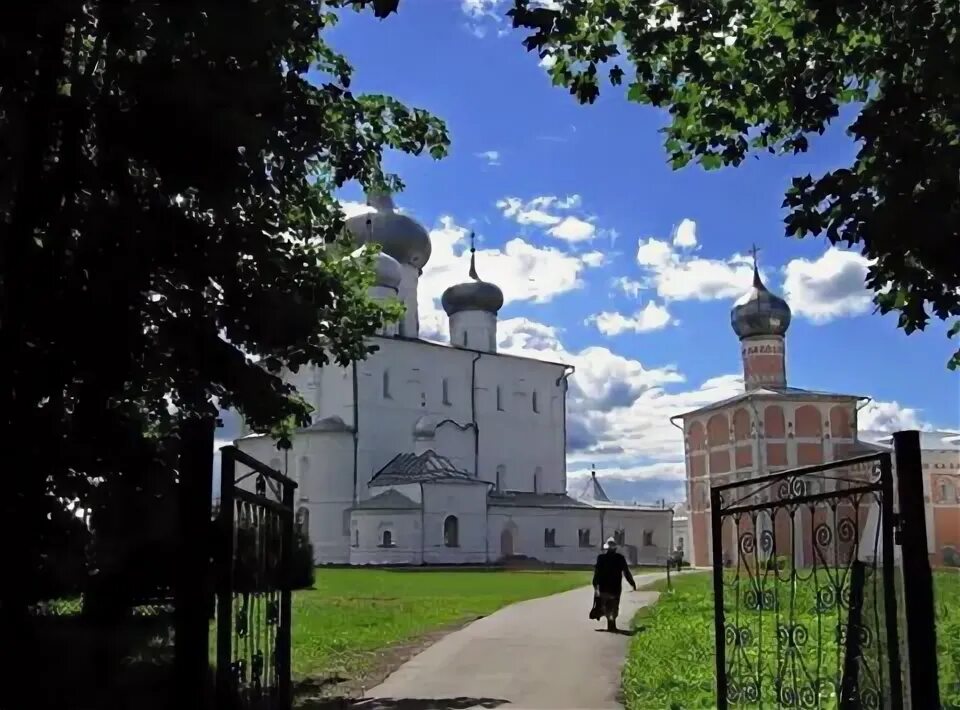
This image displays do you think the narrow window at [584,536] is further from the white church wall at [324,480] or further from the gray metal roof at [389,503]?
the white church wall at [324,480]

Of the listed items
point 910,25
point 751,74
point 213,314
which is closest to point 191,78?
point 213,314

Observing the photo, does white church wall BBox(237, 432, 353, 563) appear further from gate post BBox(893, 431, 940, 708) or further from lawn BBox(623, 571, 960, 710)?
gate post BBox(893, 431, 940, 708)

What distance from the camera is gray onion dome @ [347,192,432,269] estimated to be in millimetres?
57625

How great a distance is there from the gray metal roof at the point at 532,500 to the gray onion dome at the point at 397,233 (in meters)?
13.5

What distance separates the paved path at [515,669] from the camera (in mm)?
10094

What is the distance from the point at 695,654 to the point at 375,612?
8.85 meters

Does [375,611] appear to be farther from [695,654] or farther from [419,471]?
[419,471]

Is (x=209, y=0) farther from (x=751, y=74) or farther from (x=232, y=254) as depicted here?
(x=751, y=74)

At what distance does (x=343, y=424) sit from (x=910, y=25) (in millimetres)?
46751

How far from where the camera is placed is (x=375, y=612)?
1994cm

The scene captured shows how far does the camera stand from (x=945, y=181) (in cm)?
709

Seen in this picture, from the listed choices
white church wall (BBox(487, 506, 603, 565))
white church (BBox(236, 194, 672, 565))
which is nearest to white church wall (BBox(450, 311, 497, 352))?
white church (BBox(236, 194, 672, 565))

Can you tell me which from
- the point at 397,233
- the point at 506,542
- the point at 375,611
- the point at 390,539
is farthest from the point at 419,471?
the point at 375,611

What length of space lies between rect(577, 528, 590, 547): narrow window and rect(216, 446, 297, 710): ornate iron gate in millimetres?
52174
